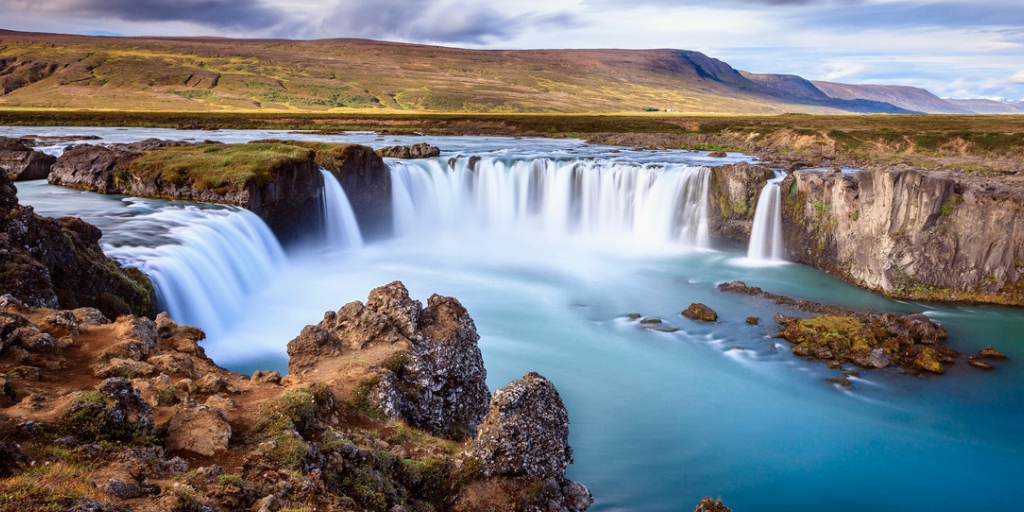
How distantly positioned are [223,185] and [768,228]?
2543 centimetres

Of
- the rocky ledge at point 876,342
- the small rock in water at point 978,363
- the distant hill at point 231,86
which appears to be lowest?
the small rock in water at point 978,363

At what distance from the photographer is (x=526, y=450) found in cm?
760

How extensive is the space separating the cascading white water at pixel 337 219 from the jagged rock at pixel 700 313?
1714 centimetres

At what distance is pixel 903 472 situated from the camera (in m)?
14.6

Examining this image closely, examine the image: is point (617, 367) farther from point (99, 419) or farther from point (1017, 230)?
point (1017, 230)

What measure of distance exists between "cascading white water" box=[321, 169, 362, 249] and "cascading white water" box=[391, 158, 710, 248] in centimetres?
386

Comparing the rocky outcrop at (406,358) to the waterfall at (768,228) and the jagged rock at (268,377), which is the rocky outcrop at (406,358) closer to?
the jagged rock at (268,377)

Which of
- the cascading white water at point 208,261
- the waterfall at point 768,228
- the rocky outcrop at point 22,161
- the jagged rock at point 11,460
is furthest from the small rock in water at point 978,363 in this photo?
the rocky outcrop at point 22,161

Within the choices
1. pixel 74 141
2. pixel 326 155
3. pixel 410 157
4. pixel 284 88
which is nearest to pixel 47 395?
pixel 326 155

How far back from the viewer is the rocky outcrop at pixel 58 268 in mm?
10273

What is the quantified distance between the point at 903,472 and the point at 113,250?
20757 millimetres

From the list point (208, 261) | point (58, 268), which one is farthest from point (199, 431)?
point (208, 261)

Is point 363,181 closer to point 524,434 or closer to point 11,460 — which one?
point 524,434

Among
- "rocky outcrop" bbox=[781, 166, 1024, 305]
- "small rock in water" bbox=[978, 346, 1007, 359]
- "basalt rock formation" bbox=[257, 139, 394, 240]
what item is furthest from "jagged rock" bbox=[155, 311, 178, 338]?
"rocky outcrop" bbox=[781, 166, 1024, 305]
